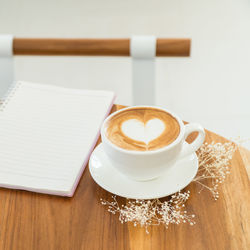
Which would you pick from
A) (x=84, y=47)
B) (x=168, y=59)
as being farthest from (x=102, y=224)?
(x=168, y=59)

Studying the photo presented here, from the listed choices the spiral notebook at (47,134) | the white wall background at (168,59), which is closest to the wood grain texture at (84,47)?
the spiral notebook at (47,134)

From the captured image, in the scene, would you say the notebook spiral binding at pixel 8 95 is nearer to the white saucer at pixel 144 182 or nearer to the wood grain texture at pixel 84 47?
the wood grain texture at pixel 84 47

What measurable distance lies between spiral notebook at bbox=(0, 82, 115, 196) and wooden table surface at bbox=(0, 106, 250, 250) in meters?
0.03

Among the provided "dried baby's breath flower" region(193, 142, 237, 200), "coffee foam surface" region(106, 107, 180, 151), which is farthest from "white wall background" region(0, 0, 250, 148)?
"coffee foam surface" region(106, 107, 180, 151)

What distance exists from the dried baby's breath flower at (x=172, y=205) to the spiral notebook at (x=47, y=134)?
4.4 inches

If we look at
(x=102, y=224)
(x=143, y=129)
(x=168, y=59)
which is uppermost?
(x=143, y=129)

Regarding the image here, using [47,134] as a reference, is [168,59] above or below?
below

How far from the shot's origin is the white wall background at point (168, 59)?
1997mm

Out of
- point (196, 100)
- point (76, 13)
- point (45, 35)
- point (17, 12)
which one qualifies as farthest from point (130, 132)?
point (17, 12)

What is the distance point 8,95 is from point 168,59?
166cm

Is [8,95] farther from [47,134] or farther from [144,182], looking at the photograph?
[144,182]

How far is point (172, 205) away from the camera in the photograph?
599mm

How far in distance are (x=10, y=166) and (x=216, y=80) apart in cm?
171

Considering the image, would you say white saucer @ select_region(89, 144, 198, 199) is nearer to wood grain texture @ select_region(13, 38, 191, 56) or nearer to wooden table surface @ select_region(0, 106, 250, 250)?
wooden table surface @ select_region(0, 106, 250, 250)
